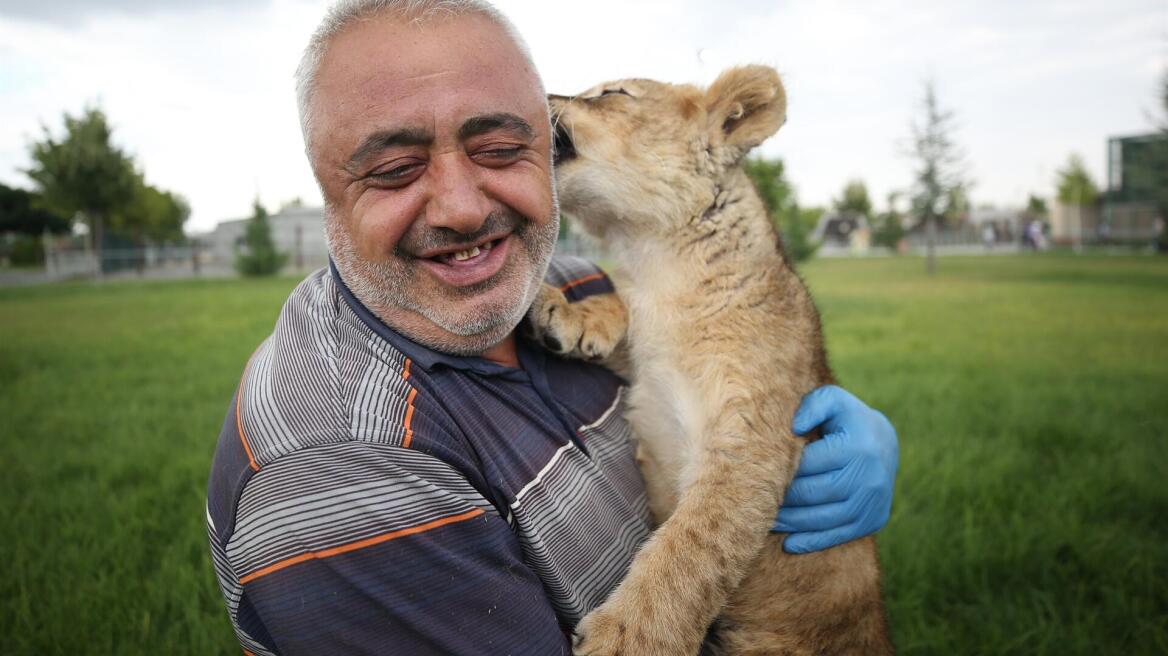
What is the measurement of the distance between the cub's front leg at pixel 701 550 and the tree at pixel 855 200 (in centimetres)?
9784

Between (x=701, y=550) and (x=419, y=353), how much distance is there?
1.06 m

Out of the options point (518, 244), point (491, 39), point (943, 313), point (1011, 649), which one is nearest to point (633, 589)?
point (518, 244)

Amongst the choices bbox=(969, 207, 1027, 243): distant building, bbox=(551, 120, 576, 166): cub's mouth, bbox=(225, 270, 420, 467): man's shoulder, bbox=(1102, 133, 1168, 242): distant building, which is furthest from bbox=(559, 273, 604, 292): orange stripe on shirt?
bbox=(969, 207, 1027, 243): distant building

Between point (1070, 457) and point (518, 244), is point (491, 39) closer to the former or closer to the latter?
point (518, 244)

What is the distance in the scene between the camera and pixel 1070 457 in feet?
19.2

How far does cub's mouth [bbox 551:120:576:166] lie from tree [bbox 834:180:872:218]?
3835 inches

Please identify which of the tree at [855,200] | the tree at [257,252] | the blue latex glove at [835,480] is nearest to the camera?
the blue latex glove at [835,480]

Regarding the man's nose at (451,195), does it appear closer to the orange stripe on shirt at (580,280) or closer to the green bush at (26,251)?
the orange stripe on shirt at (580,280)

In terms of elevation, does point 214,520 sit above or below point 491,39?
below

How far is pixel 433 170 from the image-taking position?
205 centimetres

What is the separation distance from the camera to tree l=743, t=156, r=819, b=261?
360 centimetres

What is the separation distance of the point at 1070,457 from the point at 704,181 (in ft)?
15.5

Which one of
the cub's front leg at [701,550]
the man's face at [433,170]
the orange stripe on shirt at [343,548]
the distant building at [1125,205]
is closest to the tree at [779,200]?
the cub's front leg at [701,550]

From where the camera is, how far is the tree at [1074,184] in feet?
231
